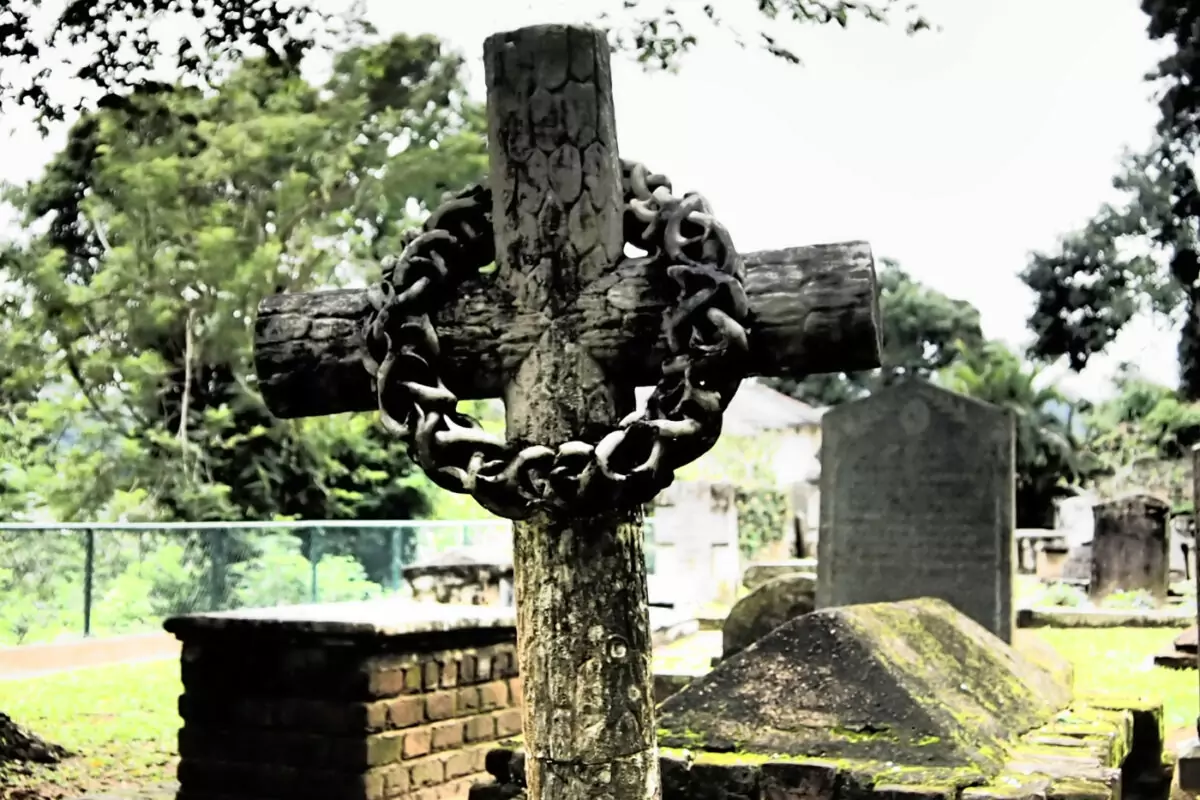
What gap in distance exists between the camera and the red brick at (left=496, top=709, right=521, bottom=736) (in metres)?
5.00

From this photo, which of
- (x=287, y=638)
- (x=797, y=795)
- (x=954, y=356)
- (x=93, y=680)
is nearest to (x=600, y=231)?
(x=797, y=795)

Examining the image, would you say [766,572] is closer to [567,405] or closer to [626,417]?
[567,405]

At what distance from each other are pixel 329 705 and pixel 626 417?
9.00ft

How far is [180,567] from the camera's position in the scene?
837 cm

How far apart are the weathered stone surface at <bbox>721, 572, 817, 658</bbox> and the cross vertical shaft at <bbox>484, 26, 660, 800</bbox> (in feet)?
18.2

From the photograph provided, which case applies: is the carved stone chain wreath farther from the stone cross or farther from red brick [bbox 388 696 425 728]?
red brick [bbox 388 696 425 728]

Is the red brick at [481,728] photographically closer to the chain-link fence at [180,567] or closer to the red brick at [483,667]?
the red brick at [483,667]

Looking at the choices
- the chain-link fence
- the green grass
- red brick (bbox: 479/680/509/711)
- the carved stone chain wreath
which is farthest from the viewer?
the chain-link fence

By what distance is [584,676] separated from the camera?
1.99m

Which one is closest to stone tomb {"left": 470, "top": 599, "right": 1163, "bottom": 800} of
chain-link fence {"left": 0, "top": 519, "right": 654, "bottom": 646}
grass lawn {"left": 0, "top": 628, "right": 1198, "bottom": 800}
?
grass lawn {"left": 0, "top": 628, "right": 1198, "bottom": 800}

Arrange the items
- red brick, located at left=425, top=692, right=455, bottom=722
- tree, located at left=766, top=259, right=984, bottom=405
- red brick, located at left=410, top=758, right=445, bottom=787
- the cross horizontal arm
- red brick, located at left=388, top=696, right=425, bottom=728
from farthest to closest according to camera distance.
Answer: tree, located at left=766, top=259, right=984, bottom=405 < red brick, located at left=425, top=692, right=455, bottom=722 < red brick, located at left=410, top=758, right=445, bottom=787 < red brick, located at left=388, top=696, right=425, bottom=728 < the cross horizontal arm

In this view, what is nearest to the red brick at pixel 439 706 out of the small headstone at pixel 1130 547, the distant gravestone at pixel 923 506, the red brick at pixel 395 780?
the red brick at pixel 395 780

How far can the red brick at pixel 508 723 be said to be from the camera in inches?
197

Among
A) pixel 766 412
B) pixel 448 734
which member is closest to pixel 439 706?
pixel 448 734
